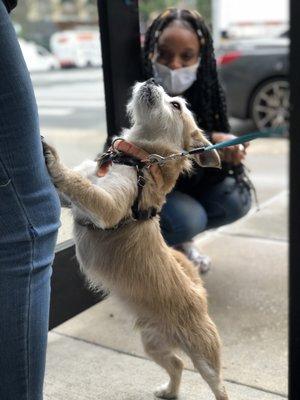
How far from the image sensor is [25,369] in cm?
181

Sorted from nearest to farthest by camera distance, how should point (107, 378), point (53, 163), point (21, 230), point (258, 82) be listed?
1. point (21, 230)
2. point (53, 163)
3. point (107, 378)
4. point (258, 82)

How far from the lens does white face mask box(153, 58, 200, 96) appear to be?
3.34 m

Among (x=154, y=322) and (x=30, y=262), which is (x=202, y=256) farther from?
(x=30, y=262)

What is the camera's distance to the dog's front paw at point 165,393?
2641mm

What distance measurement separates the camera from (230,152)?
332 centimetres

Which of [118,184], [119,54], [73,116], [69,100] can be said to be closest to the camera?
[118,184]

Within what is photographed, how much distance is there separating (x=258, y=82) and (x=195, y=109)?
5656 millimetres

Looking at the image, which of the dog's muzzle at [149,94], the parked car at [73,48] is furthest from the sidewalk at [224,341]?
the parked car at [73,48]

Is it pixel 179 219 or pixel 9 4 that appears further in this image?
pixel 179 219

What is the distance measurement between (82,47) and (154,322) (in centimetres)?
1810

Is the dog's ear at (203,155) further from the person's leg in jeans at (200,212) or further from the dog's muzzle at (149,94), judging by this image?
the person's leg in jeans at (200,212)

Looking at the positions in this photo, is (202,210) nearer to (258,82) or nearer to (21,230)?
(21,230)

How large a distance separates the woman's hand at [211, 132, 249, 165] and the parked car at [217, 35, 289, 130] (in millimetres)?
5542

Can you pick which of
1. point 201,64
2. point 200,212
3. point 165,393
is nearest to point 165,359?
point 165,393
